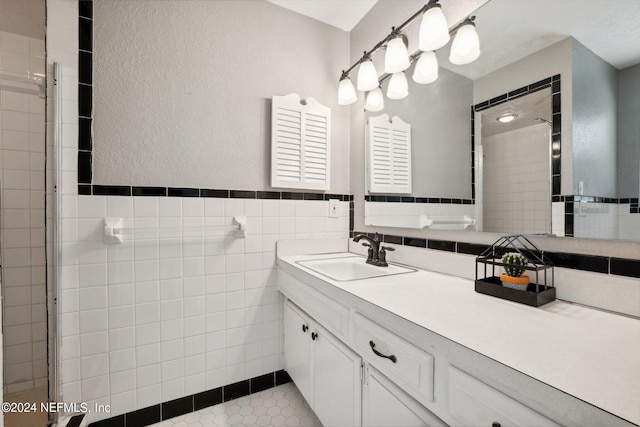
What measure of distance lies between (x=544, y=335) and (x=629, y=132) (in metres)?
0.66

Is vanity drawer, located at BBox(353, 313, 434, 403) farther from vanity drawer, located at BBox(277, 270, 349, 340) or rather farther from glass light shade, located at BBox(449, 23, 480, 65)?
glass light shade, located at BBox(449, 23, 480, 65)

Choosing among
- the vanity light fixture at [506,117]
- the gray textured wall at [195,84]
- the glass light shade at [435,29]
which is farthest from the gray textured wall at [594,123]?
the gray textured wall at [195,84]

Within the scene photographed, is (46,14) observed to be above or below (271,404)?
above

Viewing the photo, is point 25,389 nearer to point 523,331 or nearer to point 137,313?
point 137,313

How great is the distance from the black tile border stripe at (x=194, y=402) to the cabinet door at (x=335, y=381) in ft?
1.65

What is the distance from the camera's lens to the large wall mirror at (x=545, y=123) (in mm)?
842

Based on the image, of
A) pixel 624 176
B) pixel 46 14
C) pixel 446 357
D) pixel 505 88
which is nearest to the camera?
pixel 446 357

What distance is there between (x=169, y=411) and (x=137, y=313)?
0.57 meters

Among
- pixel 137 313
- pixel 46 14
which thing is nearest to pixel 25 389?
pixel 137 313

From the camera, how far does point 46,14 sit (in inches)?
49.8

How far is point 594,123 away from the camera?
35.3 inches

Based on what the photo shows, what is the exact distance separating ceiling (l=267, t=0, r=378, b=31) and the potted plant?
1710mm

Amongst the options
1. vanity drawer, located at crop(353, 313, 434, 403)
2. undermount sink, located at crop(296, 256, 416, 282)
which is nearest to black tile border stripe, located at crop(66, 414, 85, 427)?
undermount sink, located at crop(296, 256, 416, 282)

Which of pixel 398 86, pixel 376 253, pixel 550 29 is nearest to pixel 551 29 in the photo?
pixel 550 29
